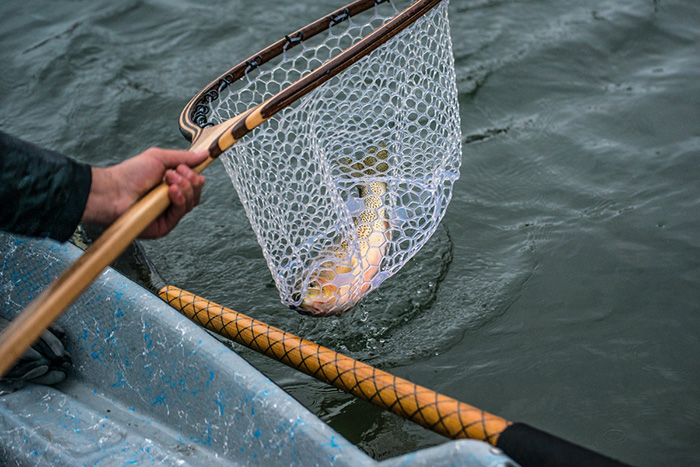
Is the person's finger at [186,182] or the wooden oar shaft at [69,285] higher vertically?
the person's finger at [186,182]

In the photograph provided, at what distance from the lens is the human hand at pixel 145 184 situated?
1634 mm

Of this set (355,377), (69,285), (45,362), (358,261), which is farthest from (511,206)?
(69,285)

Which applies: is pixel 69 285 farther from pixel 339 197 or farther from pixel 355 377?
pixel 339 197

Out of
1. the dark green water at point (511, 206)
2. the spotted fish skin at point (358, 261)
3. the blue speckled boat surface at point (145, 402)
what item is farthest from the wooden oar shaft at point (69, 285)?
the dark green water at point (511, 206)

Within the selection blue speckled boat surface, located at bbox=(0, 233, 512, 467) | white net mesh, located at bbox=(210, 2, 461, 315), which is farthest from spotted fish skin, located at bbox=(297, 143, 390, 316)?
blue speckled boat surface, located at bbox=(0, 233, 512, 467)

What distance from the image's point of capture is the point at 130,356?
2254 millimetres

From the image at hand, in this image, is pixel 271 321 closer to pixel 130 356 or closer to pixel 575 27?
pixel 130 356

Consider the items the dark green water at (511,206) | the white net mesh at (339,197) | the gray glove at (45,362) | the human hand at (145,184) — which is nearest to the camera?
the human hand at (145,184)

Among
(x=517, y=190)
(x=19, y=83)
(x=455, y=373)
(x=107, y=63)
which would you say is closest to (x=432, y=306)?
(x=455, y=373)

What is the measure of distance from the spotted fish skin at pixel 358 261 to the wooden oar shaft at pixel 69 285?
3.23ft

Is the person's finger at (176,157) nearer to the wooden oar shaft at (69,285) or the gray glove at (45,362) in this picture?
the wooden oar shaft at (69,285)

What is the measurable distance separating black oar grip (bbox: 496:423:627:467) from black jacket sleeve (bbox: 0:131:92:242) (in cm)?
128

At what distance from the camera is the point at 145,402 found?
7.20ft

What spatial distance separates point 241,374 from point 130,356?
0.56 m
